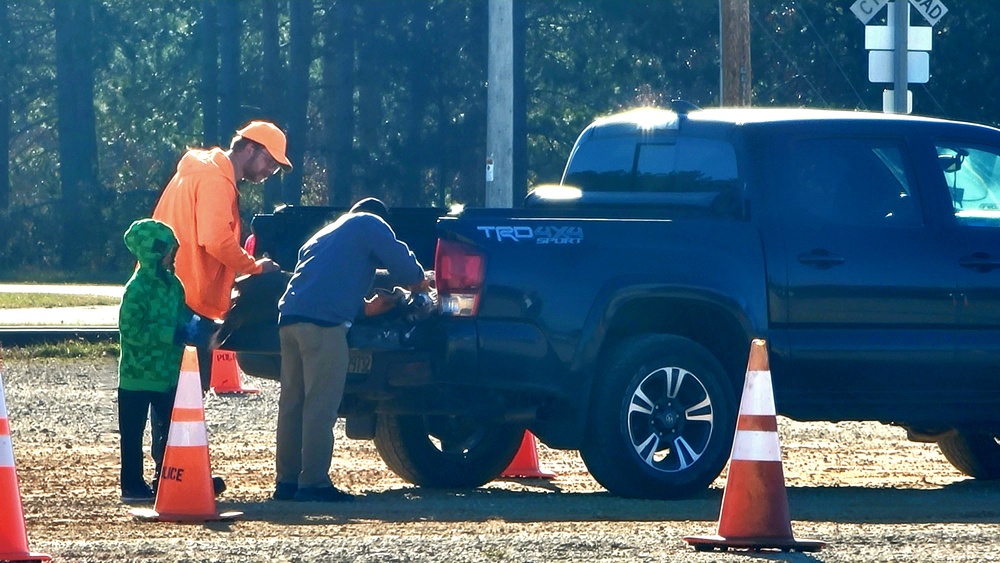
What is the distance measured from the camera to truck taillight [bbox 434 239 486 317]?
872cm

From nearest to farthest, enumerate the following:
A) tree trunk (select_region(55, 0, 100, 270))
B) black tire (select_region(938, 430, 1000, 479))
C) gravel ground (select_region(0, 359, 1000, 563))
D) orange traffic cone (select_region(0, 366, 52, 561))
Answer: orange traffic cone (select_region(0, 366, 52, 561)), gravel ground (select_region(0, 359, 1000, 563)), black tire (select_region(938, 430, 1000, 479)), tree trunk (select_region(55, 0, 100, 270))

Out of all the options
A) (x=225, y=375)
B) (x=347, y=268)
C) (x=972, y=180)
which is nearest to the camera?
(x=347, y=268)

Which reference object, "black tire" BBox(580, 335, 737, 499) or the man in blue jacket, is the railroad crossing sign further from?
the man in blue jacket

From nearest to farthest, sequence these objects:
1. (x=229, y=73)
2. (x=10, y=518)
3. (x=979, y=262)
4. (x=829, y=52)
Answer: (x=10, y=518)
(x=979, y=262)
(x=829, y=52)
(x=229, y=73)

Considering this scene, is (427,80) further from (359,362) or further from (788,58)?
(359,362)

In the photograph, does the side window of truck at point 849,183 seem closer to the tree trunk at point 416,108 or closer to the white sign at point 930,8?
the white sign at point 930,8

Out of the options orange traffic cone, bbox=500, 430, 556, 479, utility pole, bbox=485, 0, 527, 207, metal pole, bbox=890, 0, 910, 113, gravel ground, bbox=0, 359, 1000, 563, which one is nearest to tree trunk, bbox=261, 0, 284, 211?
utility pole, bbox=485, 0, 527, 207

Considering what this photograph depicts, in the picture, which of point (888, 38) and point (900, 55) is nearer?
point (900, 55)

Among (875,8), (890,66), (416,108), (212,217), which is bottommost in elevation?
(212,217)

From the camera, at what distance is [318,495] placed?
29.3ft

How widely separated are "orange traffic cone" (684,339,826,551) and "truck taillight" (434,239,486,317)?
1781 millimetres

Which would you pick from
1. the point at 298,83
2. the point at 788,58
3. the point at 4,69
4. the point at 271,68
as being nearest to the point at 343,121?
the point at 298,83

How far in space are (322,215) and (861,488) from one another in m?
3.43

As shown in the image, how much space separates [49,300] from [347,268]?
17898 mm
